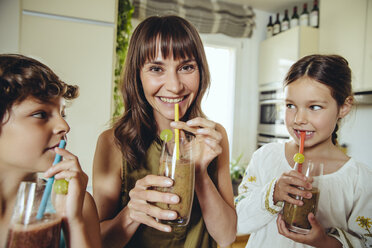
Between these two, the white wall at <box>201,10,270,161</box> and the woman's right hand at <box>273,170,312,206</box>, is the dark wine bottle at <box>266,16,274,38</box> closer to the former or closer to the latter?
the white wall at <box>201,10,270,161</box>

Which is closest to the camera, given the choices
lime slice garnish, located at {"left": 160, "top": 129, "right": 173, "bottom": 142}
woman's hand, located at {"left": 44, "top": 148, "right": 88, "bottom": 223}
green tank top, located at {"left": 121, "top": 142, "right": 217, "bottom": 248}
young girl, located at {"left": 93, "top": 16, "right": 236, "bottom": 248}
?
woman's hand, located at {"left": 44, "top": 148, "right": 88, "bottom": 223}

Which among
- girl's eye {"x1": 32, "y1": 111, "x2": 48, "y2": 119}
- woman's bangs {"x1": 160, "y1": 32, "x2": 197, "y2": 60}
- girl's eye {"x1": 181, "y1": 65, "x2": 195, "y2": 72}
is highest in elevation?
woman's bangs {"x1": 160, "y1": 32, "x2": 197, "y2": 60}

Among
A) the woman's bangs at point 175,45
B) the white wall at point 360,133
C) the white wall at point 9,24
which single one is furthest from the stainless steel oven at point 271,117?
the white wall at point 9,24

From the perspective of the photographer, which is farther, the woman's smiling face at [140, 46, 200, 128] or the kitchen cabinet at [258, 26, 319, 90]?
the kitchen cabinet at [258, 26, 319, 90]

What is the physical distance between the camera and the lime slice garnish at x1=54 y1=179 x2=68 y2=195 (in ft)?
2.22

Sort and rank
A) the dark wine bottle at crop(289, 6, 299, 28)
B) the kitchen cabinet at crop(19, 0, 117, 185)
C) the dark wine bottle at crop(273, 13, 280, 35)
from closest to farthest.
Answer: the kitchen cabinet at crop(19, 0, 117, 185)
the dark wine bottle at crop(289, 6, 299, 28)
the dark wine bottle at crop(273, 13, 280, 35)

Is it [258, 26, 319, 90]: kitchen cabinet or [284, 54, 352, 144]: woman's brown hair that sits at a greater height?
[258, 26, 319, 90]: kitchen cabinet

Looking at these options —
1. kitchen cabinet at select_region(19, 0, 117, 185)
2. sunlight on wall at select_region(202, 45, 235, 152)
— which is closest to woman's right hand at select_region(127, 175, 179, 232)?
kitchen cabinet at select_region(19, 0, 117, 185)

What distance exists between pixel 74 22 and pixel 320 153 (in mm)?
2208

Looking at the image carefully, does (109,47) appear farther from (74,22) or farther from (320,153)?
(320,153)

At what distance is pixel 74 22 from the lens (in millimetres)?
2324

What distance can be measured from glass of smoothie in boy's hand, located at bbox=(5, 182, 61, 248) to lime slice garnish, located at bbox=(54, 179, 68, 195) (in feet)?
0.12

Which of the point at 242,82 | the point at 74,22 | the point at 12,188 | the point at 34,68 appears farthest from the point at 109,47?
the point at 242,82

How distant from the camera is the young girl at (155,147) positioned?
38.8 inches
